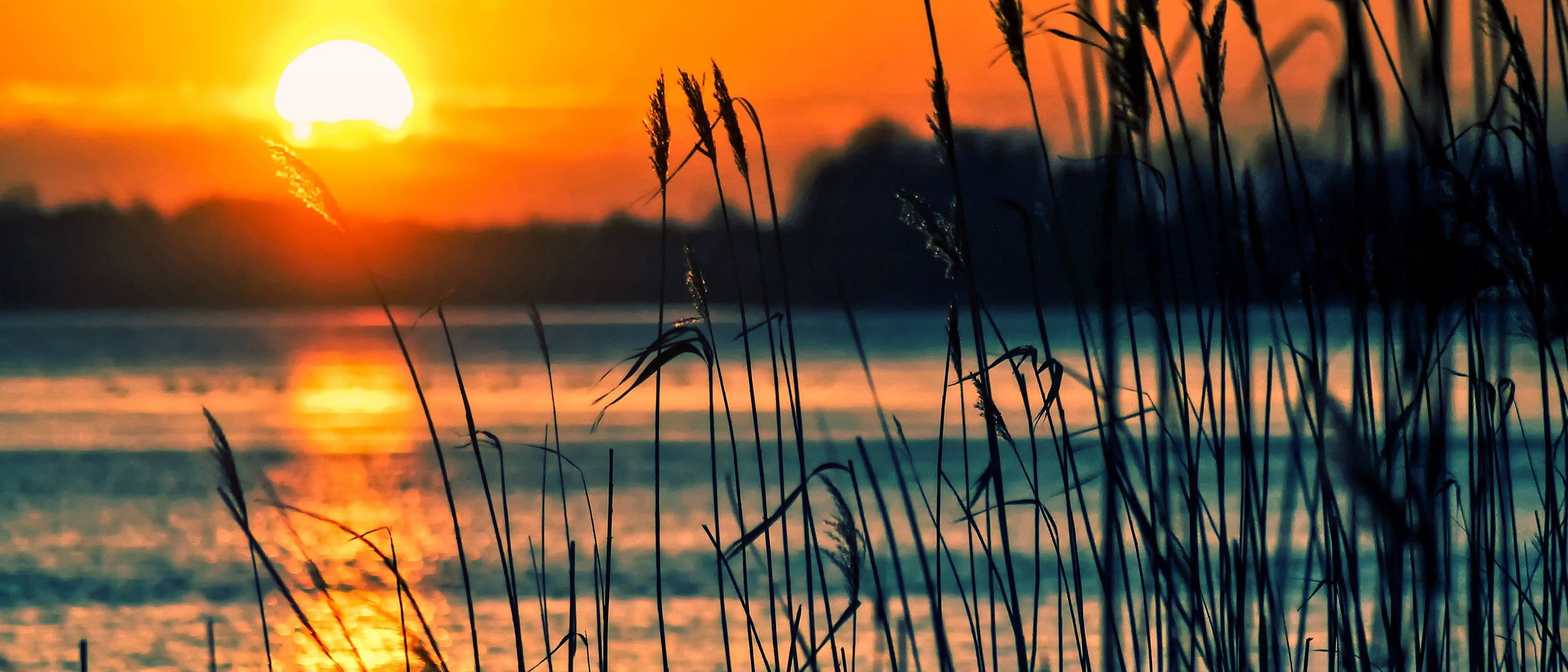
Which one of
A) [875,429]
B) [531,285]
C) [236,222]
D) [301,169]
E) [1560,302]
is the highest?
[236,222]

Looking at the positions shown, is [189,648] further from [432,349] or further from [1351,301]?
[432,349]

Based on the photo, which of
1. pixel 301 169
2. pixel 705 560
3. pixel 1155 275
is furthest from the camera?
pixel 705 560

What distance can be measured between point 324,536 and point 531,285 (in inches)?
245

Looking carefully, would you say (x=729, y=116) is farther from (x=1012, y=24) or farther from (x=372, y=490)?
(x=372, y=490)

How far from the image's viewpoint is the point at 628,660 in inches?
169

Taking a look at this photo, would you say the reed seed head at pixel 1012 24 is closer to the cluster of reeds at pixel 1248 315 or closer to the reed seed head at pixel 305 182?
the cluster of reeds at pixel 1248 315

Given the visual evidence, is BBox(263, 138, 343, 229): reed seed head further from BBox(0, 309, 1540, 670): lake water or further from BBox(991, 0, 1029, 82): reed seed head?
BBox(991, 0, 1029, 82): reed seed head

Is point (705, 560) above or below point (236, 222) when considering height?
below

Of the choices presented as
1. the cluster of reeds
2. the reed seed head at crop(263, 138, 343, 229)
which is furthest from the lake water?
the reed seed head at crop(263, 138, 343, 229)

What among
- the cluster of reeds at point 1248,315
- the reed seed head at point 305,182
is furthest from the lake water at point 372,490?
the reed seed head at point 305,182

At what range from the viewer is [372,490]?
9.72 m

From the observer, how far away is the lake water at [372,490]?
4754 mm

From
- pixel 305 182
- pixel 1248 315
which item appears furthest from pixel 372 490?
pixel 1248 315

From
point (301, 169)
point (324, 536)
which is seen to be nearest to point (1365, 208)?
point (301, 169)
